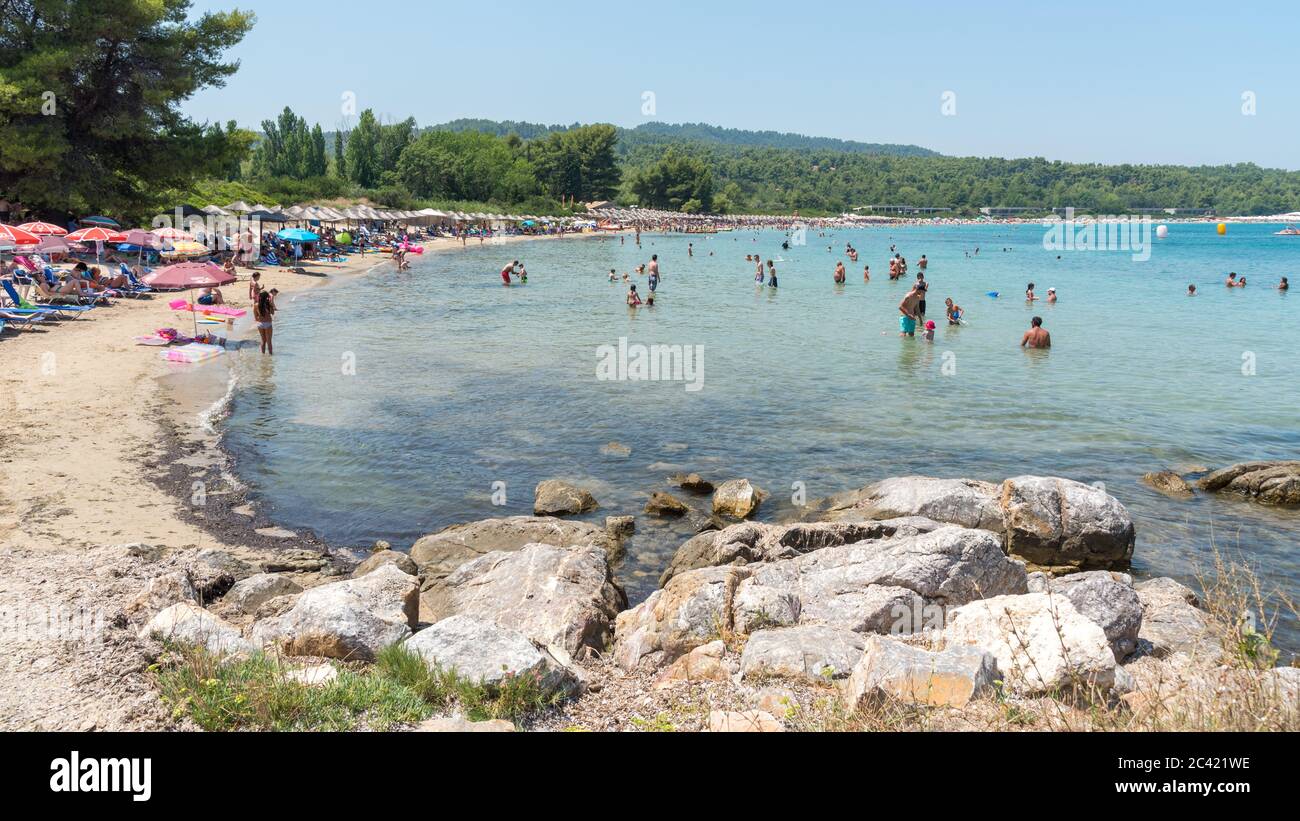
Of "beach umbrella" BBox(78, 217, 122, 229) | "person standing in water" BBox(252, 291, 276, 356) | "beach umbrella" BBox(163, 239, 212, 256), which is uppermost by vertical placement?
"beach umbrella" BBox(78, 217, 122, 229)

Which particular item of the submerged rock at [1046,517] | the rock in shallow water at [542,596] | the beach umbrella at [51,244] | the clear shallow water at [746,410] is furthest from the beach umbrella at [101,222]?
the submerged rock at [1046,517]

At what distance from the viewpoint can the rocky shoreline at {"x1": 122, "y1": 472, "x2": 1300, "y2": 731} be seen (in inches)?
197

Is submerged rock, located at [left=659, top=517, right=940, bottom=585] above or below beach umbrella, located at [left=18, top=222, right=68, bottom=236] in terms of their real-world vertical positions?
below

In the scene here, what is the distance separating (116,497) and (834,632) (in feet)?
29.9

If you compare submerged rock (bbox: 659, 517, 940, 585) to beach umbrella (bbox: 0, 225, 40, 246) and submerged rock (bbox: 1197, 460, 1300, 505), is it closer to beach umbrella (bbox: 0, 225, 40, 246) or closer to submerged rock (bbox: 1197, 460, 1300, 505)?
submerged rock (bbox: 1197, 460, 1300, 505)

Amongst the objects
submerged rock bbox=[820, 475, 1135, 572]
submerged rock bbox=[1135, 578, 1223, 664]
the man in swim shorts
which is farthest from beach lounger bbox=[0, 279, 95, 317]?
submerged rock bbox=[1135, 578, 1223, 664]

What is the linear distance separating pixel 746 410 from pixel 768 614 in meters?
10.2

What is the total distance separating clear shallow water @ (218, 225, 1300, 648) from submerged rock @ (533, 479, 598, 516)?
29 cm

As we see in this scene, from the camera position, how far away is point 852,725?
14.4ft

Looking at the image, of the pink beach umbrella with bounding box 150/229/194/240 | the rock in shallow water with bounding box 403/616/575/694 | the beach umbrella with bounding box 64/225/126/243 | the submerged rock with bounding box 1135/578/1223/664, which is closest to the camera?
the rock in shallow water with bounding box 403/616/575/694

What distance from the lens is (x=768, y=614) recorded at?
6.71 m

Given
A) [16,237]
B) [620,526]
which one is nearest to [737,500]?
[620,526]

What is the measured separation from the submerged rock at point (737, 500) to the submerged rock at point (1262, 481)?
6662mm

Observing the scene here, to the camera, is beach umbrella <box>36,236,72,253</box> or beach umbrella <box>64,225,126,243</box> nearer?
beach umbrella <box>36,236,72,253</box>
